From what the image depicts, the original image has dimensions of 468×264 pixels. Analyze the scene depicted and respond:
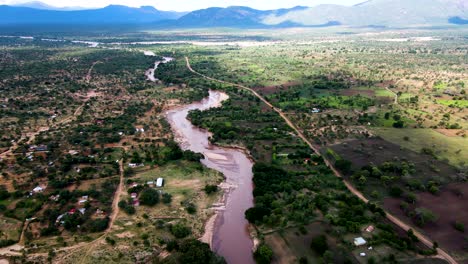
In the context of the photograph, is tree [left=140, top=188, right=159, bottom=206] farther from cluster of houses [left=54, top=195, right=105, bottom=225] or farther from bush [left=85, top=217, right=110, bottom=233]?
bush [left=85, top=217, right=110, bottom=233]

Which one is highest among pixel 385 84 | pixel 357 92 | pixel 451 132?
pixel 385 84

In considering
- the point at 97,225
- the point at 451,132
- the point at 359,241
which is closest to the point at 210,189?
the point at 97,225

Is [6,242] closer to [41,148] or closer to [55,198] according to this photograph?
[55,198]

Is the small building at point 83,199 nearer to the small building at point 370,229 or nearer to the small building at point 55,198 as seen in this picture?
the small building at point 55,198

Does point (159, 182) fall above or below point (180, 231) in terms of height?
above

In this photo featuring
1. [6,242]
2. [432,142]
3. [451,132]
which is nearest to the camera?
[6,242]

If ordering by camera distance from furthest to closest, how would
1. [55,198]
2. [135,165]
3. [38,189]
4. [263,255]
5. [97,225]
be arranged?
[135,165]
[38,189]
[55,198]
[97,225]
[263,255]

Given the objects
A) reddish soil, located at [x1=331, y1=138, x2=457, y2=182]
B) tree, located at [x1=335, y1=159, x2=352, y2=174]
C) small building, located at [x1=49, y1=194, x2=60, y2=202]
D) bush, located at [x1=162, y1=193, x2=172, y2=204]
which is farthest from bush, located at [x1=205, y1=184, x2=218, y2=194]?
reddish soil, located at [x1=331, y1=138, x2=457, y2=182]
